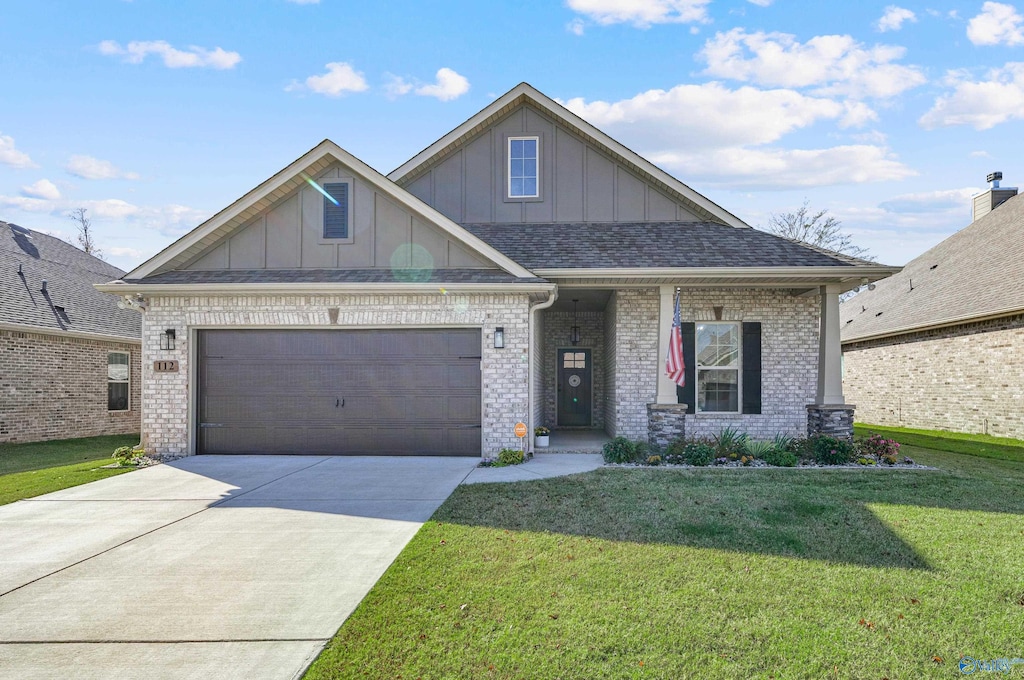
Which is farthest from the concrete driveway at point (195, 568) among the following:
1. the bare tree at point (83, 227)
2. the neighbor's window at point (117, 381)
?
the bare tree at point (83, 227)

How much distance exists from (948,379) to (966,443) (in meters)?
3.15

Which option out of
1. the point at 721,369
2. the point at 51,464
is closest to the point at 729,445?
the point at 721,369

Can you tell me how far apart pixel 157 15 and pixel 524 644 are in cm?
1255

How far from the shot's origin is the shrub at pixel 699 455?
10148 millimetres

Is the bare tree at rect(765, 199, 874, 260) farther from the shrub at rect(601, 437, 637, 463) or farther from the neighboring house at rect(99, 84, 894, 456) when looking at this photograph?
the shrub at rect(601, 437, 637, 463)

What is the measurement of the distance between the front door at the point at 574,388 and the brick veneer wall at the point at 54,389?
12.1 m

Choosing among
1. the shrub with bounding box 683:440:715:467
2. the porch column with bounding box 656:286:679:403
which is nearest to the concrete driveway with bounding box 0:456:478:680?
the shrub with bounding box 683:440:715:467

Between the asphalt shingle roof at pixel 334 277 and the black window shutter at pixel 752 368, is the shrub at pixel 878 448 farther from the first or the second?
the asphalt shingle roof at pixel 334 277

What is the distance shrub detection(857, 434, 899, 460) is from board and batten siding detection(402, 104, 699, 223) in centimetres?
571

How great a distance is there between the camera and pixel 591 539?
576 centimetres

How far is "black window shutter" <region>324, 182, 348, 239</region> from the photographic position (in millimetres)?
10797

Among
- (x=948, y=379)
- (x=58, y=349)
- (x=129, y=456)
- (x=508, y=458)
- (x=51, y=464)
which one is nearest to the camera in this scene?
(x=508, y=458)

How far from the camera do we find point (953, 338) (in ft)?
52.4

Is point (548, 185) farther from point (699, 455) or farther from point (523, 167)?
point (699, 455)
